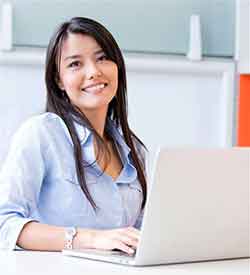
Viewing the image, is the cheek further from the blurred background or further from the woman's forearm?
the blurred background

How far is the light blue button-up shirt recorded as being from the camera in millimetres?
1995

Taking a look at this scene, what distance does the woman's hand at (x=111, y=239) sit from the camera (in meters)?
1.63

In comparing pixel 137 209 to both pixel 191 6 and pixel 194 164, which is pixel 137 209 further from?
pixel 191 6

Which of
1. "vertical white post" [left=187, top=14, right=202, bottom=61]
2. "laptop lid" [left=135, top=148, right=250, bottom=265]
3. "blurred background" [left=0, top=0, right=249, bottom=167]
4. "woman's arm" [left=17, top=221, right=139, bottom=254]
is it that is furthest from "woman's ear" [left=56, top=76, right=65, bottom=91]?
"vertical white post" [left=187, top=14, right=202, bottom=61]

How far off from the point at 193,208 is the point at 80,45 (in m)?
0.77

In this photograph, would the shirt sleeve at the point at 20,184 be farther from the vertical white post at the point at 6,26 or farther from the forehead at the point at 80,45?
the vertical white post at the point at 6,26

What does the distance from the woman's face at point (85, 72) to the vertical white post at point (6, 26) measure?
2.28 ft

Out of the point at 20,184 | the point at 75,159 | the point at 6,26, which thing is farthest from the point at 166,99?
the point at 20,184

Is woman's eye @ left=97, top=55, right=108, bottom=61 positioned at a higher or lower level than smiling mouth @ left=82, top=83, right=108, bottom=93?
higher

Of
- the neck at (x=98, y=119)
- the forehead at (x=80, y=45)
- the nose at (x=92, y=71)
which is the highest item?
the forehead at (x=80, y=45)

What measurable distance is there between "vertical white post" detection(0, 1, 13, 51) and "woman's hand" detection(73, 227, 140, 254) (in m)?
1.19

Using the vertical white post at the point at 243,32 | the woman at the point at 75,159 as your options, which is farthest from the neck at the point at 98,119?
the vertical white post at the point at 243,32

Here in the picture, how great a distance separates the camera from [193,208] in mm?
1533

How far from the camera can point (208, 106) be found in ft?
10.5
